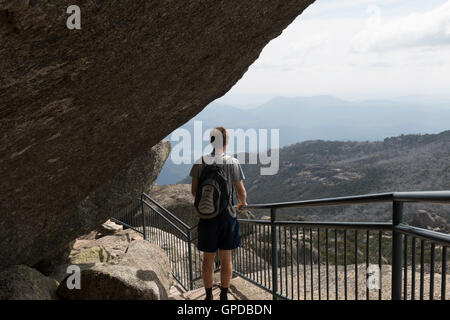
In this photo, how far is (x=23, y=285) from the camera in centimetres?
477

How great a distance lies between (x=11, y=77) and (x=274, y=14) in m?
3.11

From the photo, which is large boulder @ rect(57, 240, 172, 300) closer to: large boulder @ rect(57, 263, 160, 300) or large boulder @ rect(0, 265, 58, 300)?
large boulder @ rect(57, 263, 160, 300)

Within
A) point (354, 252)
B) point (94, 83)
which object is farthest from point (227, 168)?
point (94, 83)

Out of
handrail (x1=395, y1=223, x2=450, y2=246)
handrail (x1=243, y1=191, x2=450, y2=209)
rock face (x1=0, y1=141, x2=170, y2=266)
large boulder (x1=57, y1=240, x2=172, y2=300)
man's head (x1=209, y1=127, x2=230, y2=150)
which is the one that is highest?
man's head (x1=209, y1=127, x2=230, y2=150)

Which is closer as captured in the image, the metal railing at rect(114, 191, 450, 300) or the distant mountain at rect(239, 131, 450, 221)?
the metal railing at rect(114, 191, 450, 300)

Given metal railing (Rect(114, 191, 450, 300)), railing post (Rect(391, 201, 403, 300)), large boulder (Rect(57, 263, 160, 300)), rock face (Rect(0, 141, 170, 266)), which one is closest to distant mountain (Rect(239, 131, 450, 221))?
metal railing (Rect(114, 191, 450, 300))

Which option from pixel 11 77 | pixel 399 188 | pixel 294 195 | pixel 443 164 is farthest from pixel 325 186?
pixel 11 77

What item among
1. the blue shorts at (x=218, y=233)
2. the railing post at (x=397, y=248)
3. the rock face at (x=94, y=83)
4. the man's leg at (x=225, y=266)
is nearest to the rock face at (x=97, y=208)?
the rock face at (x=94, y=83)

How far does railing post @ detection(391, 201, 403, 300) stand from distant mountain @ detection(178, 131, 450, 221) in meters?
56.3

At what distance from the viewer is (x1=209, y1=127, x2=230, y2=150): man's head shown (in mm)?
4668

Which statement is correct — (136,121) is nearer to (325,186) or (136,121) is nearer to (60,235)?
(60,235)

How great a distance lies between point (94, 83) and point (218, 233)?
2.24 metres

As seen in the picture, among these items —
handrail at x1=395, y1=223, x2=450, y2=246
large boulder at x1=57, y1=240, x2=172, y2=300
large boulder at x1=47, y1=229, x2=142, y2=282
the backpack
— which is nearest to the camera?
handrail at x1=395, y1=223, x2=450, y2=246

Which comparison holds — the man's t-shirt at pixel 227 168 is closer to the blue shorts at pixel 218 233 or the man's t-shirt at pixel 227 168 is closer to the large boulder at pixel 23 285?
the blue shorts at pixel 218 233
